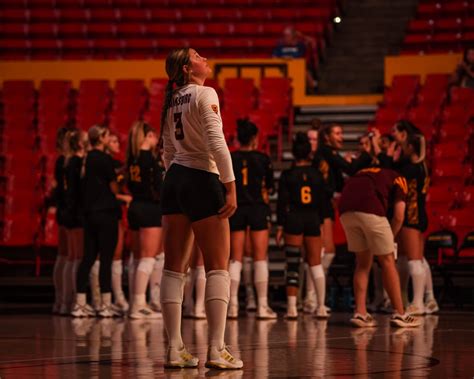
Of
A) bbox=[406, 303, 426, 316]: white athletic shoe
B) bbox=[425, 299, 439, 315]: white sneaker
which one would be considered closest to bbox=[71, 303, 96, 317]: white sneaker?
bbox=[406, 303, 426, 316]: white athletic shoe

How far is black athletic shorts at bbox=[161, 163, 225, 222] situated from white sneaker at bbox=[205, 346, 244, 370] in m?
0.80

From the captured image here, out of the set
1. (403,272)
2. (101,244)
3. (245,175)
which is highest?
(245,175)

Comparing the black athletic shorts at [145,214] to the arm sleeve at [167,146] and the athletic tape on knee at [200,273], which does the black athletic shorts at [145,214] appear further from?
the arm sleeve at [167,146]

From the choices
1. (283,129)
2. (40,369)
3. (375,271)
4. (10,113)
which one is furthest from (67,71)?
(40,369)

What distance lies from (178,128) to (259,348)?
6.52 ft

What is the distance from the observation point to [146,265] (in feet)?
36.9

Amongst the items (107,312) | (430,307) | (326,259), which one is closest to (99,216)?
(107,312)

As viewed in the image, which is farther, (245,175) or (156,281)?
(156,281)

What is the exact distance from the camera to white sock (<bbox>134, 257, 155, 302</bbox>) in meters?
11.2

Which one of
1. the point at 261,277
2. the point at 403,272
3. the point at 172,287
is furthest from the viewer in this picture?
the point at 403,272

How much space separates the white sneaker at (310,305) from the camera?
12133 millimetres

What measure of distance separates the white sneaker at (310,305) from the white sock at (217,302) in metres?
5.47

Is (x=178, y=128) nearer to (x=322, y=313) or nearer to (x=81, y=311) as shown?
(x=322, y=313)

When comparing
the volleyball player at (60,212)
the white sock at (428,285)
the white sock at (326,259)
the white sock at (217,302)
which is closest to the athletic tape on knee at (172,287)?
the white sock at (217,302)
